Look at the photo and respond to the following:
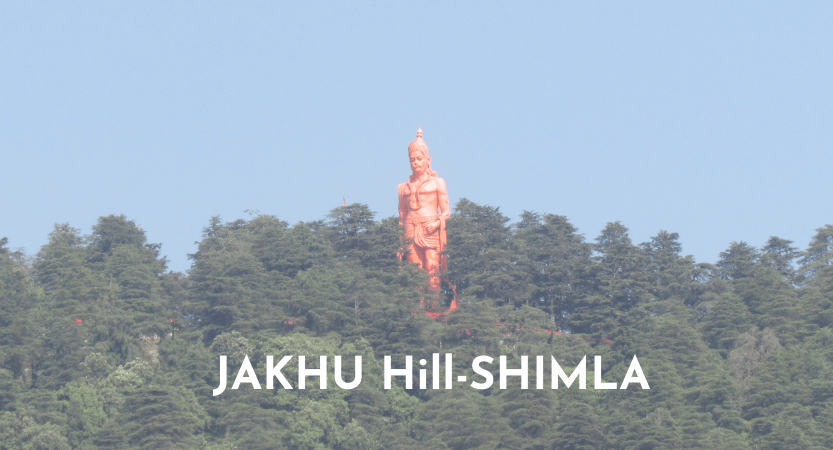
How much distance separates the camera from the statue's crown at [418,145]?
148 ft

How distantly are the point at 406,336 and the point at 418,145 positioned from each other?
6.81 m

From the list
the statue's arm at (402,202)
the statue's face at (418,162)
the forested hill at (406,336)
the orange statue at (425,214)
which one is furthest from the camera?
the statue's arm at (402,202)

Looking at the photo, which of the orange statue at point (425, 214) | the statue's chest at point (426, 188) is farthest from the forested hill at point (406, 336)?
the statue's chest at point (426, 188)

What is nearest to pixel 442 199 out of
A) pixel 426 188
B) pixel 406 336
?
pixel 426 188

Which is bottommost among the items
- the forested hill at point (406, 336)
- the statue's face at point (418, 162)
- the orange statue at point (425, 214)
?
the forested hill at point (406, 336)

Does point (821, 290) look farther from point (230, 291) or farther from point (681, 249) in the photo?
point (230, 291)

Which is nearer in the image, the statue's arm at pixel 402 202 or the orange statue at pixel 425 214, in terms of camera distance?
the orange statue at pixel 425 214

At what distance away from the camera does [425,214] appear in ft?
147

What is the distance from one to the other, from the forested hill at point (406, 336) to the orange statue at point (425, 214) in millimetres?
611

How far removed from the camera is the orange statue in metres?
44.8

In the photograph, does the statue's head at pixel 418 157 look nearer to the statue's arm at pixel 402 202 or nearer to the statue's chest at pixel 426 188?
the statue's chest at pixel 426 188

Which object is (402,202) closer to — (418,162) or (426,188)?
(426,188)

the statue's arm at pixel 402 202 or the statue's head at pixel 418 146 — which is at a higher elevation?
the statue's head at pixel 418 146

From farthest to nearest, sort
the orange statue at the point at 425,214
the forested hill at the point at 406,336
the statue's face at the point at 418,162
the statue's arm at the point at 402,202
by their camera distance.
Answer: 1. the statue's arm at the point at 402,202
2. the statue's face at the point at 418,162
3. the orange statue at the point at 425,214
4. the forested hill at the point at 406,336
